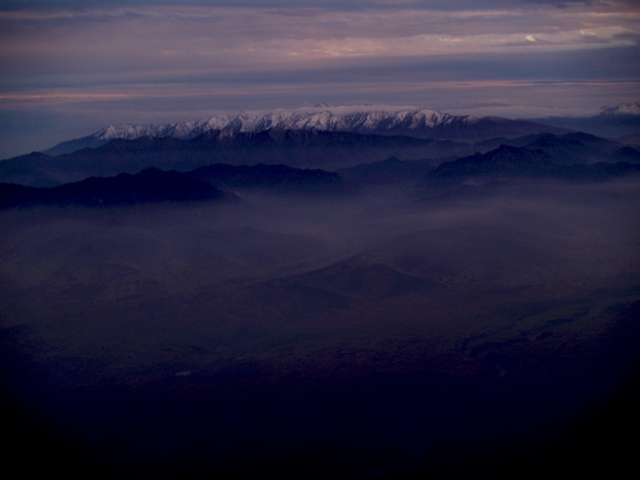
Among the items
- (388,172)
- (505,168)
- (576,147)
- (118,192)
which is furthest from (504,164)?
(118,192)

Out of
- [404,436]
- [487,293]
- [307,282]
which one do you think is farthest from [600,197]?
[404,436]

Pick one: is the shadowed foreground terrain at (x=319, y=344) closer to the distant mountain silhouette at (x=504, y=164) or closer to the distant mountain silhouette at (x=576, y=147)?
the distant mountain silhouette at (x=504, y=164)

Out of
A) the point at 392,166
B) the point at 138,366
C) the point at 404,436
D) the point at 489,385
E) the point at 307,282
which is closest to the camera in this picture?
the point at 404,436

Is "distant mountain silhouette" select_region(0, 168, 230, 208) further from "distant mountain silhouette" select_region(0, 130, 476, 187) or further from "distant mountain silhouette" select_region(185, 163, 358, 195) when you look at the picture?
"distant mountain silhouette" select_region(0, 130, 476, 187)

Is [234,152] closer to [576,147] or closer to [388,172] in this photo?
[388,172]

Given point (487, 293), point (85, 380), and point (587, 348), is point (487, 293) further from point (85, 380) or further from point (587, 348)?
point (85, 380)

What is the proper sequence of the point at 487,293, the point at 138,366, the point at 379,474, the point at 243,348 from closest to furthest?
the point at 379,474 → the point at 138,366 → the point at 243,348 → the point at 487,293

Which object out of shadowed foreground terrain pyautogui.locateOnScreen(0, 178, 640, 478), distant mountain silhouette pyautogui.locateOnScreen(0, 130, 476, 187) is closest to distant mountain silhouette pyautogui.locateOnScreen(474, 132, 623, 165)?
distant mountain silhouette pyautogui.locateOnScreen(0, 130, 476, 187)
